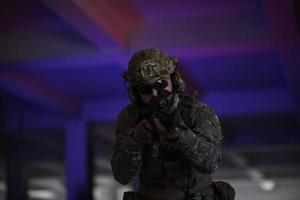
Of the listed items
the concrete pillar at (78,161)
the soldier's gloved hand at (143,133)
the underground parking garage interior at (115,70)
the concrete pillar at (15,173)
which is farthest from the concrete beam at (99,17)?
the concrete pillar at (15,173)

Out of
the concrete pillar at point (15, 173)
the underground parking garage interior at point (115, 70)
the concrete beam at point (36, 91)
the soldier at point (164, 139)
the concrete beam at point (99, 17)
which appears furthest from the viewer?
the concrete pillar at point (15, 173)

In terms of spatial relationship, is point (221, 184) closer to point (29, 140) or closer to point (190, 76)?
point (190, 76)

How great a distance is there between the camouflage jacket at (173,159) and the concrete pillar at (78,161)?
424 centimetres

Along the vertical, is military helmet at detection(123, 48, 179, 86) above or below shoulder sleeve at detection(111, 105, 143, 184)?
above

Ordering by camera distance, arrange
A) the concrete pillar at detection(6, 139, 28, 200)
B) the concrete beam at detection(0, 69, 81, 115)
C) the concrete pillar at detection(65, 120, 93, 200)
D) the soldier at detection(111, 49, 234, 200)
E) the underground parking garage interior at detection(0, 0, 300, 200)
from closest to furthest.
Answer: the soldier at detection(111, 49, 234, 200), the underground parking garage interior at detection(0, 0, 300, 200), the concrete beam at detection(0, 69, 81, 115), the concrete pillar at detection(65, 120, 93, 200), the concrete pillar at detection(6, 139, 28, 200)

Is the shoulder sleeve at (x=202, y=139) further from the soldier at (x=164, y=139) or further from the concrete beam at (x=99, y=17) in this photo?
the concrete beam at (x=99, y=17)

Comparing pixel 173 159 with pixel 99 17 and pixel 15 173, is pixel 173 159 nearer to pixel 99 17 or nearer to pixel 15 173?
pixel 99 17

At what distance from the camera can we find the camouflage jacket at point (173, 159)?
1110 millimetres

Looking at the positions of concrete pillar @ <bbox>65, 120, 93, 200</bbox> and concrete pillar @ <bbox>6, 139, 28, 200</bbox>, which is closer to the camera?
concrete pillar @ <bbox>65, 120, 93, 200</bbox>

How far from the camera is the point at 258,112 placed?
520 centimetres

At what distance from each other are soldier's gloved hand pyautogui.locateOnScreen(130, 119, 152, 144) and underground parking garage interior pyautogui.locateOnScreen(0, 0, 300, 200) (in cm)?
24

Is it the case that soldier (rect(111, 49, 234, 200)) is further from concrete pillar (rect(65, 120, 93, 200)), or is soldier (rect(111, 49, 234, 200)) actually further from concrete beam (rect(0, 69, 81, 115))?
concrete pillar (rect(65, 120, 93, 200))

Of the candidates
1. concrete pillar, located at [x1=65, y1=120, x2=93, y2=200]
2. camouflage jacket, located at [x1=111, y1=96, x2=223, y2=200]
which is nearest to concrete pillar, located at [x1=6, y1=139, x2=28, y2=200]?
concrete pillar, located at [x1=65, y1=120, x2=93, y2=200]

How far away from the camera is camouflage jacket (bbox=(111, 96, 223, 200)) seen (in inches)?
43.7
